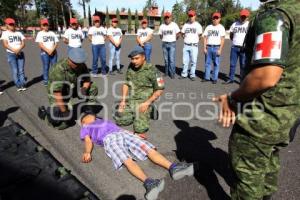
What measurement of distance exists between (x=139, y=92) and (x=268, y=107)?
3079 millimetres

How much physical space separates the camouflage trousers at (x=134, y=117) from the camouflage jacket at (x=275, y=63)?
2.57m

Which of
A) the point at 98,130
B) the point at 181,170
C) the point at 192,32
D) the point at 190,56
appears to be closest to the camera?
the point at 181,170

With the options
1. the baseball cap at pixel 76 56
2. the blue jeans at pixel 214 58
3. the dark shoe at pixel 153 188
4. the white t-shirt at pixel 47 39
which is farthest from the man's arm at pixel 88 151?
the blue jeans at pixel 214 58

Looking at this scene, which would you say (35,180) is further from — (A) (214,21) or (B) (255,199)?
(A) (214,21)

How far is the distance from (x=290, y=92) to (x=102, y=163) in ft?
9.00

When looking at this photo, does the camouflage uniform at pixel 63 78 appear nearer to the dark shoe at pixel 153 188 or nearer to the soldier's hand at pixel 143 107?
the soldier's hand at pixel 143 107

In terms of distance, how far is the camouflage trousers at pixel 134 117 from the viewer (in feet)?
14.9

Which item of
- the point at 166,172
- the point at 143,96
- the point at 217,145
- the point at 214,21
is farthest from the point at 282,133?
the point at 214,21

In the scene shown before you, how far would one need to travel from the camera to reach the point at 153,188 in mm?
3105

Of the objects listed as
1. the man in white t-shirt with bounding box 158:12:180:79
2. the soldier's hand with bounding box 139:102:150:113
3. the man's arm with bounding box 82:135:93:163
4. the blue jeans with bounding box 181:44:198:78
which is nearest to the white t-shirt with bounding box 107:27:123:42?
the man in white t-shirt with bounding box 158:12:180:79

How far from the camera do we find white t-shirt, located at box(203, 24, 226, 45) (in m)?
8.07

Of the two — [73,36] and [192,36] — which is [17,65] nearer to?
[73,36]

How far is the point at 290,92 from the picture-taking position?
191cm

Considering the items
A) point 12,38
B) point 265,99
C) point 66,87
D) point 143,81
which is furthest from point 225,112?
point 12,38
